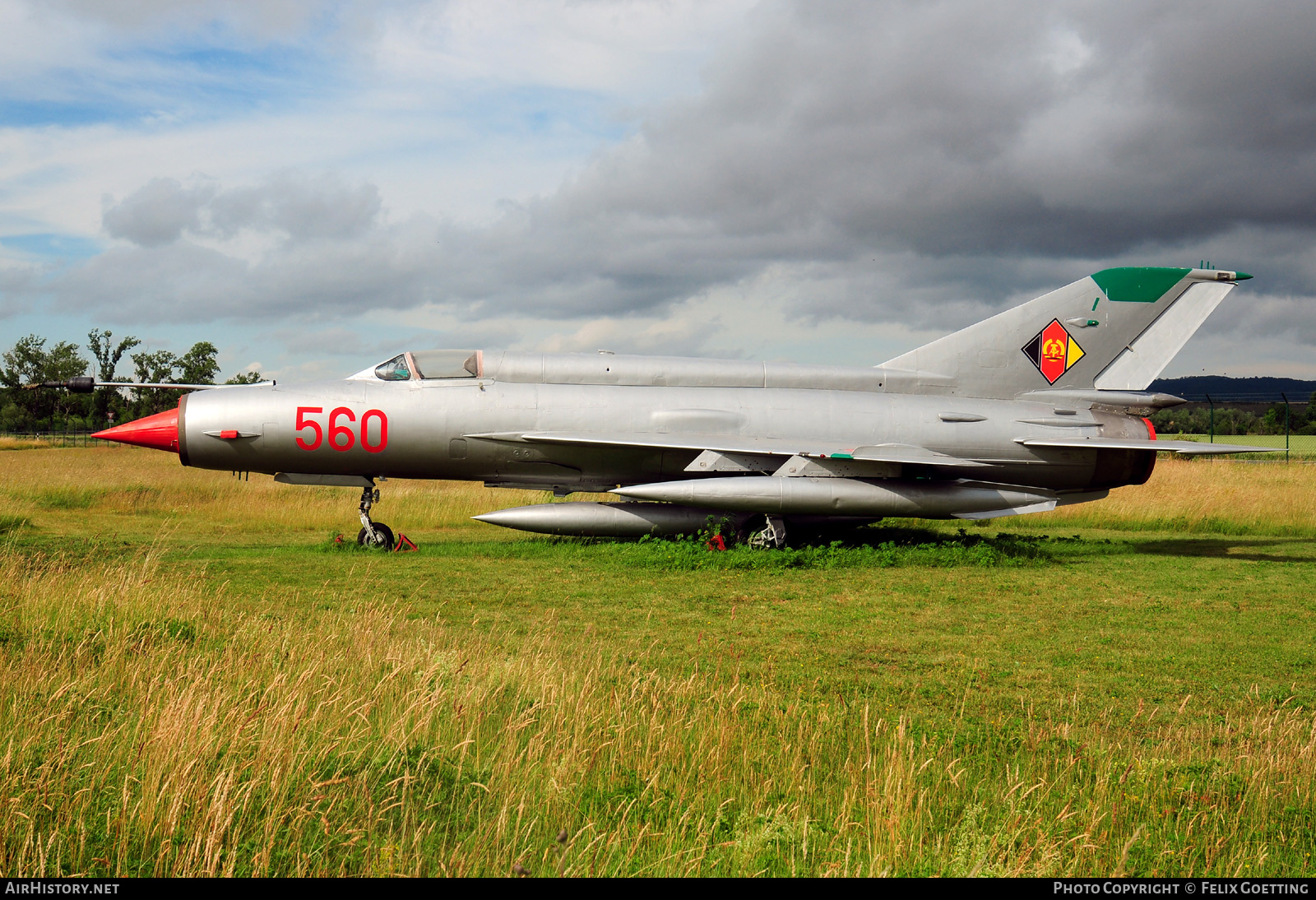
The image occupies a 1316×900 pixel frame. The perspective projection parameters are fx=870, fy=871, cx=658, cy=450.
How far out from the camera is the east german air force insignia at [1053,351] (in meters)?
14.9

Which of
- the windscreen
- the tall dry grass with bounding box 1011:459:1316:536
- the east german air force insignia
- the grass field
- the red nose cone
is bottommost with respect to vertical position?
the grass field

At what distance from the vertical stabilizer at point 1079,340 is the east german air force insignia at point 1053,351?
0.05ft

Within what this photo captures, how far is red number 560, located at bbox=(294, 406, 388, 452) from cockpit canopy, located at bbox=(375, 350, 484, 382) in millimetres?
735

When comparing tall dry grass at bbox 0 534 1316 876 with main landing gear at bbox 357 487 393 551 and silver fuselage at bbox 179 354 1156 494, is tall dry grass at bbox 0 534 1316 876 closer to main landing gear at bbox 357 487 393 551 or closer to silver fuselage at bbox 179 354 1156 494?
silver fuselage at bbox 179 354 1156 494

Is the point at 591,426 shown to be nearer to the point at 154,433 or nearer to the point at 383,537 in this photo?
the point at 383,537

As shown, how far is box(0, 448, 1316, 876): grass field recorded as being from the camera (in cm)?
332

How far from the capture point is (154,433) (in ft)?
41.4

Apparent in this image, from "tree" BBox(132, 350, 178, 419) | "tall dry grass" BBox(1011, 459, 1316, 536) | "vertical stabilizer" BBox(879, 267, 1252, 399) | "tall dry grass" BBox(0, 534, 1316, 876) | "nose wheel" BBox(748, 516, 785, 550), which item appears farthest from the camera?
"tree" BBox(132, 350, 178, 419)

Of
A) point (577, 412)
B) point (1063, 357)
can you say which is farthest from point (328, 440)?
point (1063, 357)

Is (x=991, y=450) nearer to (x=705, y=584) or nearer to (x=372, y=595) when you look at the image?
(x=705, y=584)

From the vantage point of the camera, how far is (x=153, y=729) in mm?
4074

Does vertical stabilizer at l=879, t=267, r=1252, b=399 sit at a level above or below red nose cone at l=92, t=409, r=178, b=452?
above

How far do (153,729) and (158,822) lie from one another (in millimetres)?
926

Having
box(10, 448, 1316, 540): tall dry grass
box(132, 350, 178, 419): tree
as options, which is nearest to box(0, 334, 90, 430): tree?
box(132, 350, 178, 419): tree
